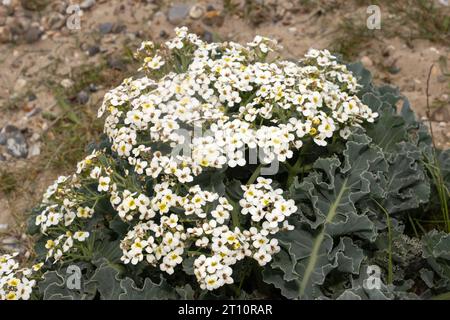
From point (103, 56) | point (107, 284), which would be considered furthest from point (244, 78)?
point (103, 56)

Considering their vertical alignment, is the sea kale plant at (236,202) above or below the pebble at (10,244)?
above

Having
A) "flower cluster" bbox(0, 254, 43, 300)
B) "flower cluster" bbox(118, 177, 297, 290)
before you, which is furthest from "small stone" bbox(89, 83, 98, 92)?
"flower cluster" bbox(118, 177, 297, 290)

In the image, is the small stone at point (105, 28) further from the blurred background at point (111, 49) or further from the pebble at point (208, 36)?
the pebble at point (208, 36)

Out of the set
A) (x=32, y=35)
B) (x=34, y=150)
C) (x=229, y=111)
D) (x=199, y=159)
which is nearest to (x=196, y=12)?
(x=32, y=35)

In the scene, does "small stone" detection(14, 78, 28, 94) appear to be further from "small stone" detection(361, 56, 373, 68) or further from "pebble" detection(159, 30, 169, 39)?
"small stone" detection(361, 56, 373, 68)

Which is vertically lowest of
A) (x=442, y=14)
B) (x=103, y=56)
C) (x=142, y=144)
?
(x=103, y=56)

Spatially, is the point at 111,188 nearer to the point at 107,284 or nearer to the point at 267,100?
the point at 107,284

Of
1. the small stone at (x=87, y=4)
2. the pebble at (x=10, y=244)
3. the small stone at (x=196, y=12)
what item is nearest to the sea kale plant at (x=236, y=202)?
the pebble at (x=10, y=244)
